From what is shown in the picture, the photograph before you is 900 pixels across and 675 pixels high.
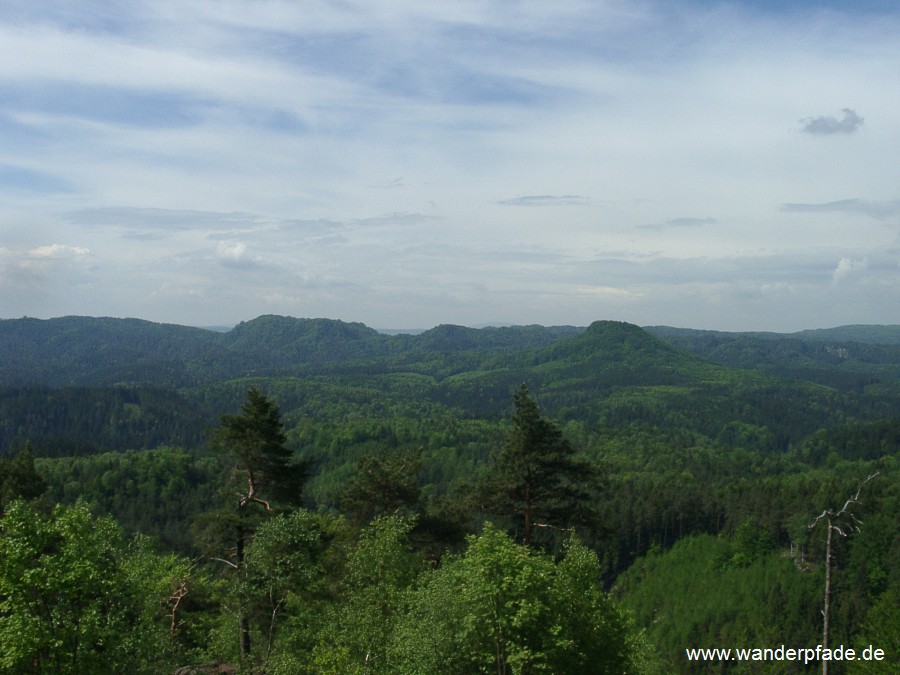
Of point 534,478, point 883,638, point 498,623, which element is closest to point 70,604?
point 498,623

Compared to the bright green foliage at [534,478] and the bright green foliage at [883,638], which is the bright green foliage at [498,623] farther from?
the bright green foliage at [883,638]

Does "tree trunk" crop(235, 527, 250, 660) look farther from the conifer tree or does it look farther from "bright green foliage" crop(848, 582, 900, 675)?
"bright green foliage" crop(848, 582, 900, 675)

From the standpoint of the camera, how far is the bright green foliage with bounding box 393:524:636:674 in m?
14.7

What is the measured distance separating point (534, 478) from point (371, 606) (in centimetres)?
1011

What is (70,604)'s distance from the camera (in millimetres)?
14523

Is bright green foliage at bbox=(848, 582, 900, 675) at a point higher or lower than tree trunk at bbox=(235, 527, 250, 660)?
lower

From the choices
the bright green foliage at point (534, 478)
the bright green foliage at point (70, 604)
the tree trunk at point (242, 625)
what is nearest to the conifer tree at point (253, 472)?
the tree trunk at point (242, 625)

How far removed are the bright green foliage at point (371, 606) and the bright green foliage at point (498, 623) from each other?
1.36 m

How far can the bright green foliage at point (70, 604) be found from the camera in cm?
1379

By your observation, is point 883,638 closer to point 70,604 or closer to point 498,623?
point 498,623

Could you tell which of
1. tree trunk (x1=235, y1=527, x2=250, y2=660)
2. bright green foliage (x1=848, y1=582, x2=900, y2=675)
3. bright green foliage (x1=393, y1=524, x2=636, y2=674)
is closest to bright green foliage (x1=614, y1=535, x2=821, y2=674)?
bright green foliage (x1=848, y1=582, x2=900, y2=675)

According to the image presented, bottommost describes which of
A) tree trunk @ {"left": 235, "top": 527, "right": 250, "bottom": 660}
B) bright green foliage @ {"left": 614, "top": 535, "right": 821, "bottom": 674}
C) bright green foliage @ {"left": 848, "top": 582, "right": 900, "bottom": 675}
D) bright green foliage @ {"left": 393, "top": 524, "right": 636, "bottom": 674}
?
bright green foliage @ {"left": 614, "top": 535, "right": 821, "bottom": 674}

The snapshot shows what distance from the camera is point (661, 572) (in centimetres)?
8712

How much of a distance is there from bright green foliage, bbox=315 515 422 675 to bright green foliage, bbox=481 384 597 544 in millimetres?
5679
